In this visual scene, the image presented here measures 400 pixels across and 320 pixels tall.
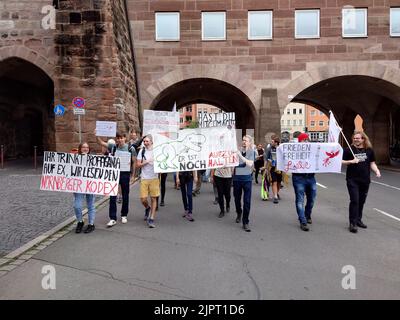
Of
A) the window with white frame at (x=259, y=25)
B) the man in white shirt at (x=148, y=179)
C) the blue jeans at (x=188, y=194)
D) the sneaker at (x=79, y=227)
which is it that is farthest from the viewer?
the window with white frame at (x=259, y=25)

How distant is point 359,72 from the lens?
60.4 ft

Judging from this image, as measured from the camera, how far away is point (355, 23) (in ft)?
60.5

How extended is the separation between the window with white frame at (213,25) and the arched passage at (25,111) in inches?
385

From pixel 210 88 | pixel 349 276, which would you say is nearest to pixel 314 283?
pixel 349 276

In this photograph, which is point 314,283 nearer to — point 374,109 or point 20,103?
point 374,109

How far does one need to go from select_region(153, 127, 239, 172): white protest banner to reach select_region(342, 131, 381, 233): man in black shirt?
7.02ft

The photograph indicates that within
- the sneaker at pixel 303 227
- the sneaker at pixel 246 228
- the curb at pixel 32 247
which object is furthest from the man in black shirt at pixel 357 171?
the curb at pixel 32 247

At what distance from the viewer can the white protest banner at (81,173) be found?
614 centimetres

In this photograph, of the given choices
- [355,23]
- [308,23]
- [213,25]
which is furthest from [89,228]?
[355,23]

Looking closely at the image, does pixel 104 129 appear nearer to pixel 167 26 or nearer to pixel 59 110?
pixel 59 110

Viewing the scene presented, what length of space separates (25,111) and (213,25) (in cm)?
1496

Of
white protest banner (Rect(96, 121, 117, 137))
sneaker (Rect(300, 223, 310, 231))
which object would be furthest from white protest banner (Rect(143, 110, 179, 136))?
sneaker (Rect(300, 223, 310, 231))

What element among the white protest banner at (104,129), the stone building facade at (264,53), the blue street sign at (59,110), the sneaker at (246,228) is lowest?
the sneaker at (246,228)

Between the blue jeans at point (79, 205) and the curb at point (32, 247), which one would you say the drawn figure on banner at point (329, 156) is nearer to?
the blue jeans at point (79, 205)
